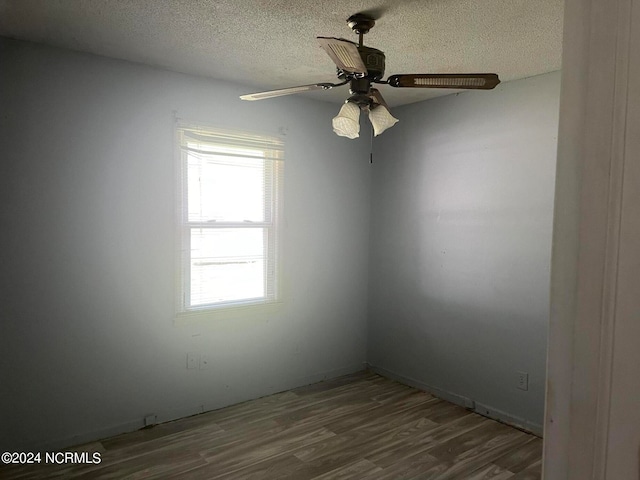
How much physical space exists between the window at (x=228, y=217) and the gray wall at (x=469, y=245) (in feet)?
3.79

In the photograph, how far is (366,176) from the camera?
14.4ft

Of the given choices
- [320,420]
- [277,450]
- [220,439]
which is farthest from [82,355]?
[320,420]

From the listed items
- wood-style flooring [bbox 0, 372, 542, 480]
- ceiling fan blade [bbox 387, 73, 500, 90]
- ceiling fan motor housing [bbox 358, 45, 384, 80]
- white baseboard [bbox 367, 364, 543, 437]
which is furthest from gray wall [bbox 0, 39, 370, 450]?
ceiling fan blade [bbox 387, 73, 500, 90]

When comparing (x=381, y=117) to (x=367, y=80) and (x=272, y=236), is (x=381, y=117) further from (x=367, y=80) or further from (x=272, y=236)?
(x=272, y=236)

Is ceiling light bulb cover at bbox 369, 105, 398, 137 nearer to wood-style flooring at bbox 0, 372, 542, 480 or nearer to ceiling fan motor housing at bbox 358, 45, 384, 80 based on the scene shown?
ceiling fan motor housing at bbox 358, 45, 384, 80

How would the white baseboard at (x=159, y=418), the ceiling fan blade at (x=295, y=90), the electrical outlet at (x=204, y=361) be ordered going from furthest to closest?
the electrical outlet at (x=204, y=361) < the white baseboard at (x=159, y=418) < the ceiling fan blade at (x=295, y=90)

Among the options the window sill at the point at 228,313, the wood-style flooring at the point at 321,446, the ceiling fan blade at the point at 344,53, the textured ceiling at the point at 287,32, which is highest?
the textured ceiling at the point at 287,32

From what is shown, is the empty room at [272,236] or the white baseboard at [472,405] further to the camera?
the white baseboard at [472,405]

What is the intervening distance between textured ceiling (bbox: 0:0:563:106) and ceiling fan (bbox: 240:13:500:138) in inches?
8.3

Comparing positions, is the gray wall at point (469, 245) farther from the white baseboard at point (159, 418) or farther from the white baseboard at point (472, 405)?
the white baseboard at point (159, 418)

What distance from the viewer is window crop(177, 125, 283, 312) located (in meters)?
3.36

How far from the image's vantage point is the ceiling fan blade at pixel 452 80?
1974 mm

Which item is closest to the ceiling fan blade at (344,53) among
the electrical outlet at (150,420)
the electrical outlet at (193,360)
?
the electrical outlet at (193,360)

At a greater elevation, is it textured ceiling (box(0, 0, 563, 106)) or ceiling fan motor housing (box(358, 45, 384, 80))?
textured ceiling (box(0, 0, 563, 106))
